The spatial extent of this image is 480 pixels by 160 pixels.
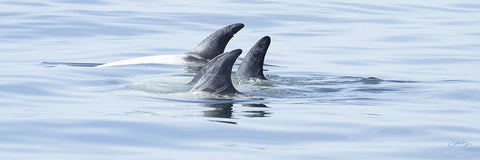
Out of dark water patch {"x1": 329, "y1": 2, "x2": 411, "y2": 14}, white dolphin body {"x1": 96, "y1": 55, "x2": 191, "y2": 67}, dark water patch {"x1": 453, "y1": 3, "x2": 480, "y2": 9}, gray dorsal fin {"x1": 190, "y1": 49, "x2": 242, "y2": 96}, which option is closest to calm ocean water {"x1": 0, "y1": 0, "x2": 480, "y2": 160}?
gray dorsal fin {"x1": 190, "y1": 49, "x2": 242, "y2": 96}

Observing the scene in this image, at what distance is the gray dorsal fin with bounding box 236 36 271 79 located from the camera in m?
12.0

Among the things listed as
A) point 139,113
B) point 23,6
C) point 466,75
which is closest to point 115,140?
point 139,113

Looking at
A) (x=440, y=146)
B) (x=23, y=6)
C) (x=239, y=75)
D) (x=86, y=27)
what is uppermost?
(x=23, y=6)

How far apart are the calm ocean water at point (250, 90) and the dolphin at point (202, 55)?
0.47 m

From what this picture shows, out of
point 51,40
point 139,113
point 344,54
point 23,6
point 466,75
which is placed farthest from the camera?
point 23,6

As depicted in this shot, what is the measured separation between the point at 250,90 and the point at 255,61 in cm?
61

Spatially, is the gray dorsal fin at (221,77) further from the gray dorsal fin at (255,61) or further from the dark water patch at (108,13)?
the dark water patch at (108,13)

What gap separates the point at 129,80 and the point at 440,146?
19.2ft

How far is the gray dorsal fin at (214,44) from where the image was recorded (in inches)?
586

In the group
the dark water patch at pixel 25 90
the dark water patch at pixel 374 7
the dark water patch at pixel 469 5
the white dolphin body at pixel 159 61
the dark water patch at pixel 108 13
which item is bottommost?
the dark water patch at pixel 25 90

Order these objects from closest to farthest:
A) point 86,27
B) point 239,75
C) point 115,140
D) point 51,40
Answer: point 115,140 < point 239,75 < point 51,40 < point 86,27

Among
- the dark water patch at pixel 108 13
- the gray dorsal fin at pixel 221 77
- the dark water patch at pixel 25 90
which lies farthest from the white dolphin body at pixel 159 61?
the dark water patch at pixel 108 13

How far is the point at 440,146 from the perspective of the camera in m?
8.18

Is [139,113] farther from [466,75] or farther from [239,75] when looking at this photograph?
[466,75]
